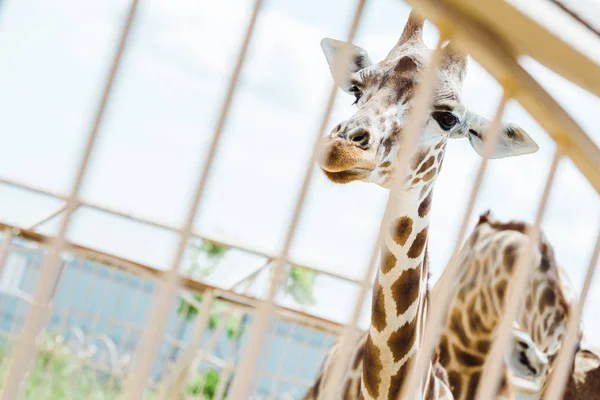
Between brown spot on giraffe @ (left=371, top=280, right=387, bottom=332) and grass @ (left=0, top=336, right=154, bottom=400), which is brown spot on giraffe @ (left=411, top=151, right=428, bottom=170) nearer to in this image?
brown spot on giraffe @ (left=371, top=280, right=387, bottom=332)

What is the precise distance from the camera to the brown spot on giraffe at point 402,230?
4.17 feet

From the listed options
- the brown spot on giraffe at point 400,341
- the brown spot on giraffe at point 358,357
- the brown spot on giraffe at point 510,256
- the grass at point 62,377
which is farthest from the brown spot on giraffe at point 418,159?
the grass at point 62,377

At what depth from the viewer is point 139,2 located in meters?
0.48

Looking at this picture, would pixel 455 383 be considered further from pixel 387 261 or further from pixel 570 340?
pixel 570 340

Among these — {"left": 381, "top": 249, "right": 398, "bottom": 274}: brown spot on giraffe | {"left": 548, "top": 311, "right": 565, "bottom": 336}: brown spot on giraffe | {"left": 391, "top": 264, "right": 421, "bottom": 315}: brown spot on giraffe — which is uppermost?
{"left": 548, "top": 311, "right": 565, "bottom": 336}: brown spot on giraffe

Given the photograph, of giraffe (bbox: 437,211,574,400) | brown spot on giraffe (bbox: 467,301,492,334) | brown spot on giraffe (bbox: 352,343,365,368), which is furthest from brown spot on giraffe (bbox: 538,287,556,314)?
brown spot on giraffe (bbox: 352,343,365,368)

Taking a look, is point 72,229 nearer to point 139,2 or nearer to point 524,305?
point 139,2

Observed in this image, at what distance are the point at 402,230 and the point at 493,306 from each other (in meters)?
0.63

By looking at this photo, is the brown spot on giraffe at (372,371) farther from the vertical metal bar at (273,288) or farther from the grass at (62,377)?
the grass at (62,377)

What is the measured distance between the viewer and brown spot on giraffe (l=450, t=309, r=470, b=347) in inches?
69.1

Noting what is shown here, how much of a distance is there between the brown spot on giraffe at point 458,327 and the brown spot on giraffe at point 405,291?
534mm

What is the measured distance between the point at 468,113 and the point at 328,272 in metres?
1.34

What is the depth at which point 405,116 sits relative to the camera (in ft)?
3.90

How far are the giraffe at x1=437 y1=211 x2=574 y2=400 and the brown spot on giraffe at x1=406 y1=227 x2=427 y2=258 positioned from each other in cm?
49
